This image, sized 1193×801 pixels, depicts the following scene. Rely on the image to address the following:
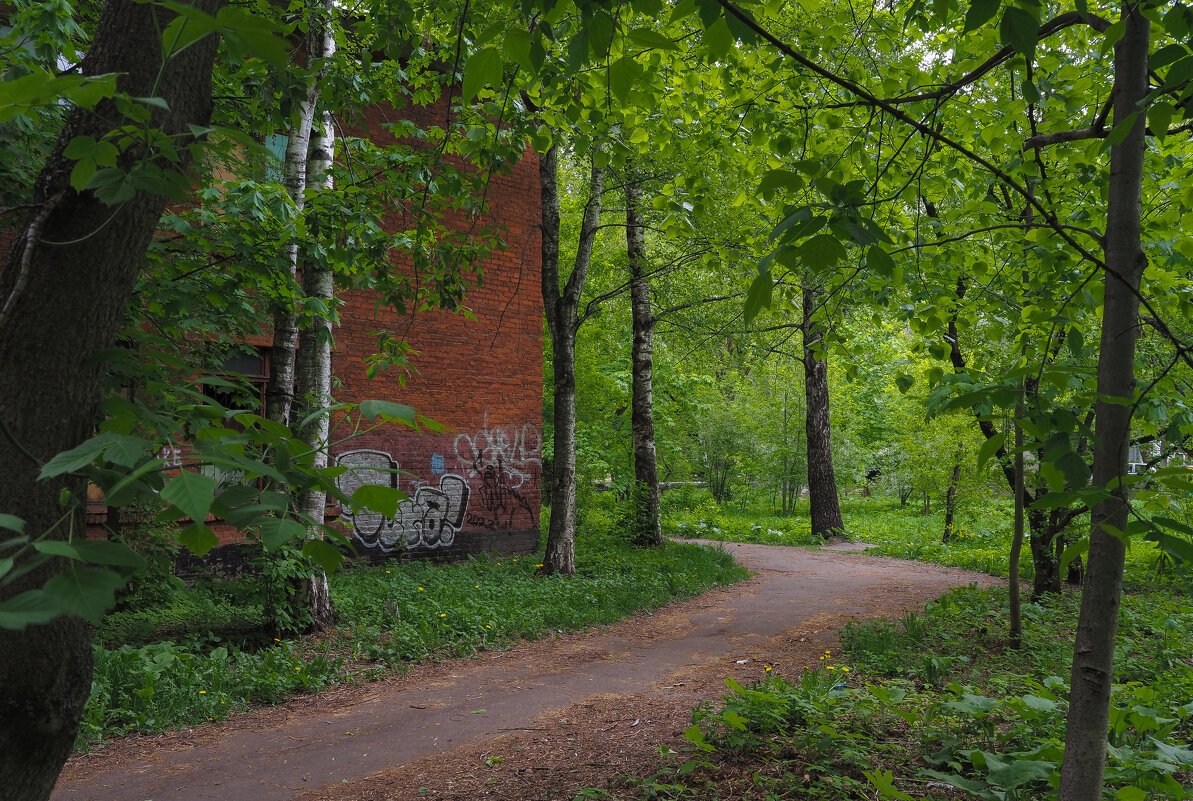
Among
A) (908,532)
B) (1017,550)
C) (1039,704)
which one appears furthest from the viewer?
(908,532)

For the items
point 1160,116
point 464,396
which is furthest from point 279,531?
point 464,396

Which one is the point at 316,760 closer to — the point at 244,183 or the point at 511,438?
the point at 244,183

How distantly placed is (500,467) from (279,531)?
12.8 metres

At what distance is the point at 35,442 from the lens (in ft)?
5.29

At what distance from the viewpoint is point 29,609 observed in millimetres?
984

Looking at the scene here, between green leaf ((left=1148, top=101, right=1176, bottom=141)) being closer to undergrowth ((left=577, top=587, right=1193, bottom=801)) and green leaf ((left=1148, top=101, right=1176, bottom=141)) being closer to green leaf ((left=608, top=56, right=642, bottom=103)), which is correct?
green leaf ((left=608, top=56, right=642, bottom=103))

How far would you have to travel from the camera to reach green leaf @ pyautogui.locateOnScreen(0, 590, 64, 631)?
0.94m

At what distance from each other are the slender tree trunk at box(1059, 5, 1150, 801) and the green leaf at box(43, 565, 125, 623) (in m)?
2.61

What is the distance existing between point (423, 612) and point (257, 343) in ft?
17.6

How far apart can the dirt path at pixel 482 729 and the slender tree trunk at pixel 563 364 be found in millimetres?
2384

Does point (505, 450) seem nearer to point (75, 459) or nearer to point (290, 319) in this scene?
point (290, 319)


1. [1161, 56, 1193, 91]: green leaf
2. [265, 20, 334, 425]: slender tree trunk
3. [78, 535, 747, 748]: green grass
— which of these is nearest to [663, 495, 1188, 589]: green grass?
[78, 535, 747, 748]: green grass

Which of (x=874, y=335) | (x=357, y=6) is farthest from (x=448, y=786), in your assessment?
(x=874, y=335)

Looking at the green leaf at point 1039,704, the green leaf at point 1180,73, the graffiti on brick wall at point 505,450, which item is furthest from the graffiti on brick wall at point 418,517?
the green leaf at point 1180,73
